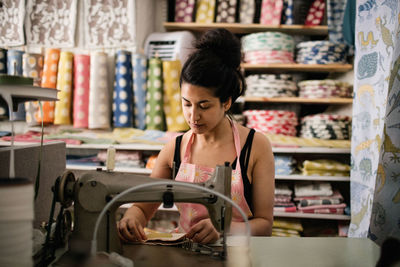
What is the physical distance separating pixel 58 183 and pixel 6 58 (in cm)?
248

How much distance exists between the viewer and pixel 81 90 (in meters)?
2.76

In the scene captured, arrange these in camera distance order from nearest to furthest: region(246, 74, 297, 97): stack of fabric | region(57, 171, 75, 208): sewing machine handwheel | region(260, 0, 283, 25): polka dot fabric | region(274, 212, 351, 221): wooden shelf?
region(57, 171, 75, 208): sewing machine handwheel, region(274, 212, 351, 221): wooden shelf, region(246, 74, 297, 97): stack of fabric, region(260, 0, 283, 25): polka dot fabric

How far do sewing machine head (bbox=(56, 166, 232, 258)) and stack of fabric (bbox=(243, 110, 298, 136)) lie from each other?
1849 millimetres

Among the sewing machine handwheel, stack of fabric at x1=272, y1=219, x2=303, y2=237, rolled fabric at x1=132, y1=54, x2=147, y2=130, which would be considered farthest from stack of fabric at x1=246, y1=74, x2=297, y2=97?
the sewing machine handwheel

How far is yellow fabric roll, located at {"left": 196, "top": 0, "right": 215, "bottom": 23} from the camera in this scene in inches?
114

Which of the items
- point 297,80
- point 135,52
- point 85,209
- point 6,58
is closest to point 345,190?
point 297,80

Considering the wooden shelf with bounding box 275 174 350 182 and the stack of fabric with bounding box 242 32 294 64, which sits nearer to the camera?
the wooden shelf with bounding box 275 174 350 182

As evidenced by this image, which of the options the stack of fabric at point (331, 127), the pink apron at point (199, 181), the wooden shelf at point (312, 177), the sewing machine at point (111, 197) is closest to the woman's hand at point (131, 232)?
the sewing machine at point (111, 197)

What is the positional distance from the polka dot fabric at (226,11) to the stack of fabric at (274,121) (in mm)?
904

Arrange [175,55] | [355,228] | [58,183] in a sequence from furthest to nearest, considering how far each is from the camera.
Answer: [175,55]
[355,228]
[58,183]

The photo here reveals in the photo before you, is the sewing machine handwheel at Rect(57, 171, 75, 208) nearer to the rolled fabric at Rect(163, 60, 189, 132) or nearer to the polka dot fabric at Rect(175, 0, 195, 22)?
the rolled fabric at Rect(163, 60, 189, 132)

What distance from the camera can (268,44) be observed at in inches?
106

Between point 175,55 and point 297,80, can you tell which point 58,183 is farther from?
point 297,80

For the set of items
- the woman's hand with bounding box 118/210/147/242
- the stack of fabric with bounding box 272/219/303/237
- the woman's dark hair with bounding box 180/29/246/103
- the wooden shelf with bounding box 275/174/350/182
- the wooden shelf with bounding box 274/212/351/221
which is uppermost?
the woman's dark hair with bounding box 180/29/246/103
